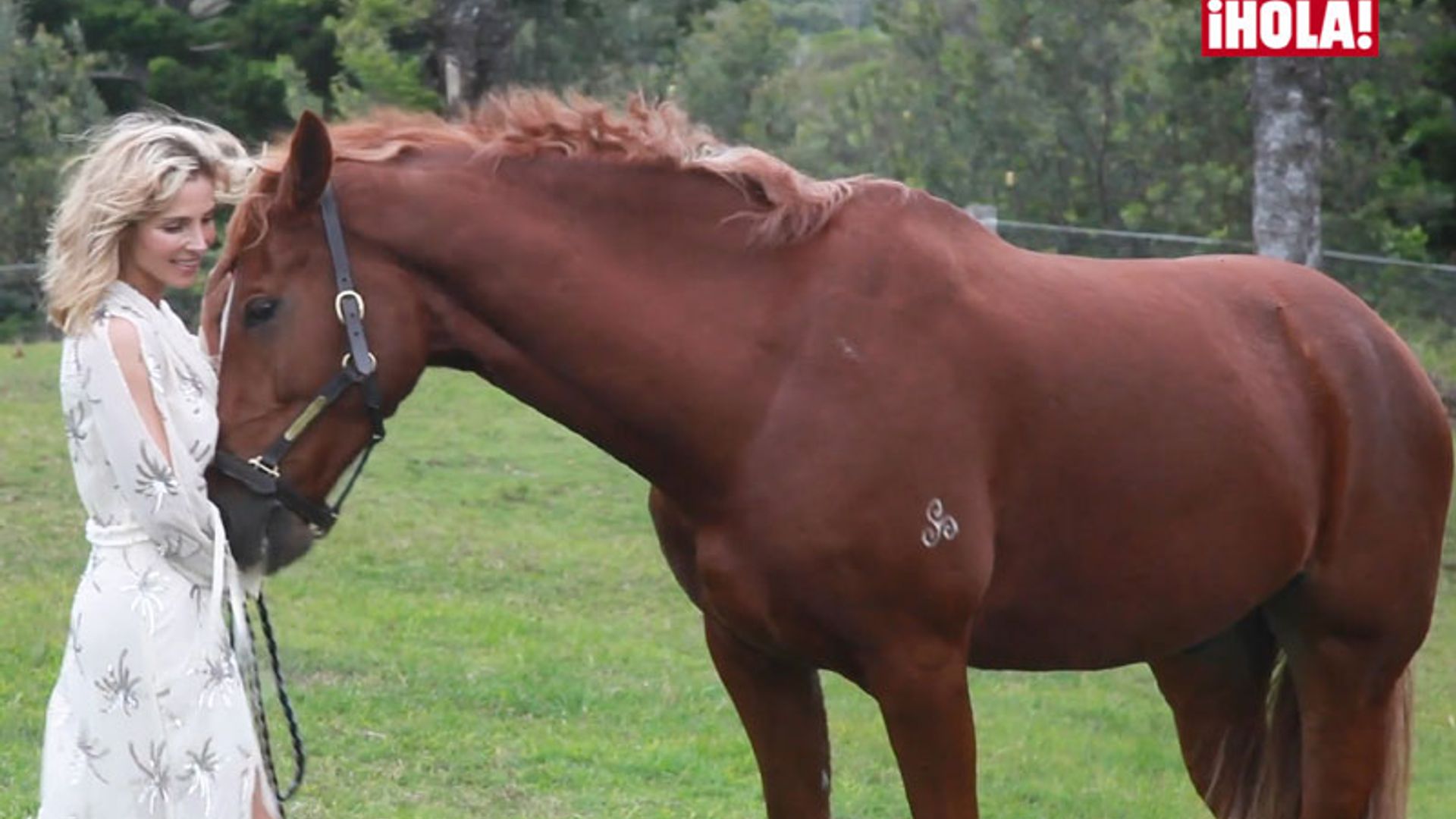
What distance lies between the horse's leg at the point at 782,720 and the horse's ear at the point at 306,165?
3.78ft

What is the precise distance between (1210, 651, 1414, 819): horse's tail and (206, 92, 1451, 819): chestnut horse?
25.5 inches

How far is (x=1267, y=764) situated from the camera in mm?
4820

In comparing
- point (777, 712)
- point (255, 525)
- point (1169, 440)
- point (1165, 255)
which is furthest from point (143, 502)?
point (1165, 255)

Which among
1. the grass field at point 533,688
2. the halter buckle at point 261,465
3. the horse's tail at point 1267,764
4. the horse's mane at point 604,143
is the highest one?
the horse's mane at point 604,143

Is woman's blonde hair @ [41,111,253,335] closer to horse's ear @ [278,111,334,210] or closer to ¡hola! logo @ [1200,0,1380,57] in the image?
horse's ear @ [278,111,334,210]

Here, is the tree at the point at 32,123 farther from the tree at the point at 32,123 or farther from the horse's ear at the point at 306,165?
the horse's ear at the point at 306,165

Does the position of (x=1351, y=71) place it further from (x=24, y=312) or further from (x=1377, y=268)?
(x=24, y=312)

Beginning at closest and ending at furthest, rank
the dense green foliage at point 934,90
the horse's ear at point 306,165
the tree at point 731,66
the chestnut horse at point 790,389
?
the horse's ear at point 306,165 → the chestnut horse at point 790,389 → the dense green foliage at point 934,90 → the tree at point 731,66

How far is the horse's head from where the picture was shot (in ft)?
11.5

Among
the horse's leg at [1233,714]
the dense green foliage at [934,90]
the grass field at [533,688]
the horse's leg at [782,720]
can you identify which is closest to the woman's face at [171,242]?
the horse's leg at [782,720]

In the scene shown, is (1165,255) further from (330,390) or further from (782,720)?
(330,390)

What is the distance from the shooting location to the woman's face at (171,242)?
3576mm

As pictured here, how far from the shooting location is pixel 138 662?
353 cm

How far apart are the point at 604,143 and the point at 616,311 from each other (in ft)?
1.06
